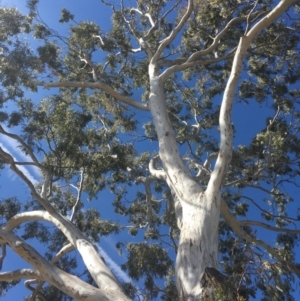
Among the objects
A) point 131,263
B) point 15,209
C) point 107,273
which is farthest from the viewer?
point 15,209

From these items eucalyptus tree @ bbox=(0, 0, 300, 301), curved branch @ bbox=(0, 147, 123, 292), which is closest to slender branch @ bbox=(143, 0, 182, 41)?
eucalyptus tree @ bbox=(0, 0, 300, 301)

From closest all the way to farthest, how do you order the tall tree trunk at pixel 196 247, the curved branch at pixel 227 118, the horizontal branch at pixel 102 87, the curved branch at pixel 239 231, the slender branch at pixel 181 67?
the tall tree trunk at pixel 196 247 < the curved branch at pixel 227 118 < the curved branch at pixel 239 231 < the slender branch at pixel 181 67 < the horizontal branch at pixel 102 87

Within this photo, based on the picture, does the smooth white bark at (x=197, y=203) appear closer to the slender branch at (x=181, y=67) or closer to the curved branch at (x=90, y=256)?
the curved branch at (x=90, y=256)

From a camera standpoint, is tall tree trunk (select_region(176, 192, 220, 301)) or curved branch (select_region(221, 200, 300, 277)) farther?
curved branch (select_region(221, 200, 300, 277))

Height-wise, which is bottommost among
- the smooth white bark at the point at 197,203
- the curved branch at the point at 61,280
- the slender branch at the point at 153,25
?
the curved branch at the point at 61,280

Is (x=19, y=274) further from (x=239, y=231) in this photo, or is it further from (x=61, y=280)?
(x=239, y=231)

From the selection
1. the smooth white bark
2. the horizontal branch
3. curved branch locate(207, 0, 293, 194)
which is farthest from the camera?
the horizontal branch

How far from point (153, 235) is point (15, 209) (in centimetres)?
291

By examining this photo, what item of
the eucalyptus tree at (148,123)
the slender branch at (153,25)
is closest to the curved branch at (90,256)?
the eucalyptus tree at (148,123)

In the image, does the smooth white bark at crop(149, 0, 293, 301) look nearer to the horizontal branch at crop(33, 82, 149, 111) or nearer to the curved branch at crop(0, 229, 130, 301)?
the curved branch at crop(0, 229, 130, 301)

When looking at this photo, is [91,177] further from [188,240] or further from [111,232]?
[188,240]

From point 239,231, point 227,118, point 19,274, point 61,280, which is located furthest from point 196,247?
point 239,231

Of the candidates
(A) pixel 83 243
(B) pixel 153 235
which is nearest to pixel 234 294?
(A) pixel 83 243

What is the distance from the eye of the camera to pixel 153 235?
32.5 ft
